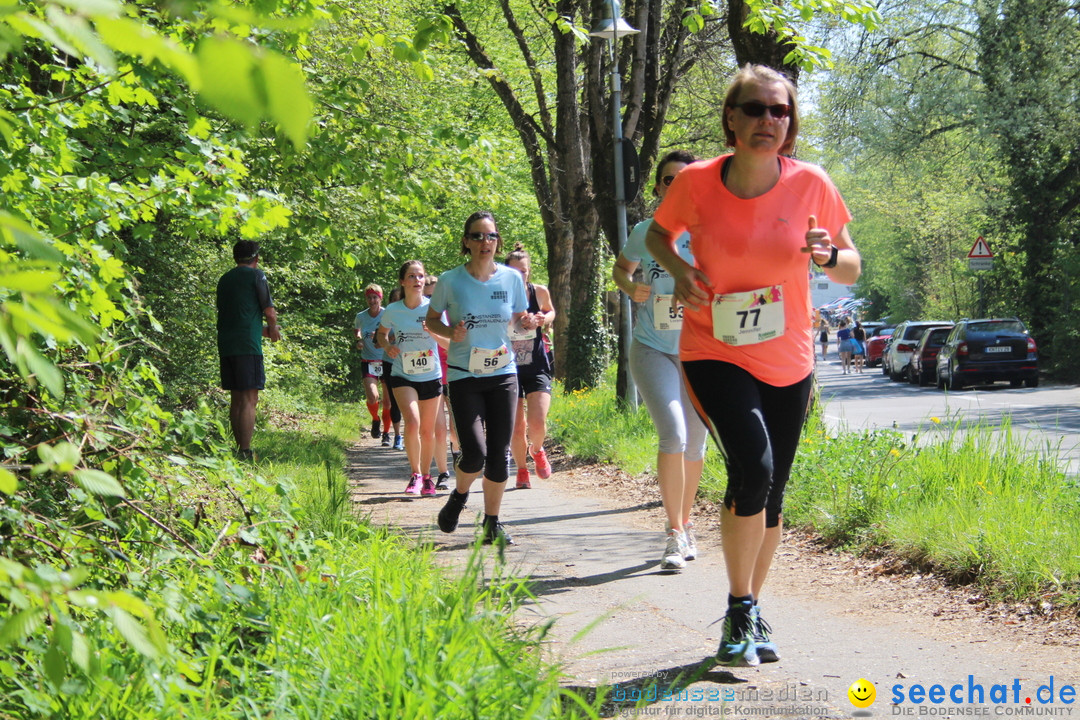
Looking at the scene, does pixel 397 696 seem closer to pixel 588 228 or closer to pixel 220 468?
pixel 220 468

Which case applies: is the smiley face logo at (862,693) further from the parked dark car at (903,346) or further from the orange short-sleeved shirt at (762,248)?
the parked dark car at (903,346)

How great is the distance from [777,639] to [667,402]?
5.83 ft

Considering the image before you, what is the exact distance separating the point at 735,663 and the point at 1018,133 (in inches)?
1023

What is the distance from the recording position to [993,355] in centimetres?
2497

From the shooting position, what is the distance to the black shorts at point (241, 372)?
9891mm

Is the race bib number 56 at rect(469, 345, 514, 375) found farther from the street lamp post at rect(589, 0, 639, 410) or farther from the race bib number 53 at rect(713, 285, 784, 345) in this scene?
the street lamp post at rect(589, 0, 639, 410)

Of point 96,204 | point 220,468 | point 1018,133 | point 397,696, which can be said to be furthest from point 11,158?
point 1018,133

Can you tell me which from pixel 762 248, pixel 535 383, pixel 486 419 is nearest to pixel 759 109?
pixel 762 248

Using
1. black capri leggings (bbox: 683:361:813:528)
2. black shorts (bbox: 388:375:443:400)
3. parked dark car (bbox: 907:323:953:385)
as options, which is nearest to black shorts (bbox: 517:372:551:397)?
black shorts (bbox: 388:375:443:400)

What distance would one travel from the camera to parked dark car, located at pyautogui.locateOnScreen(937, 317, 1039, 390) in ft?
81.7

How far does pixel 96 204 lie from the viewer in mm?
4746

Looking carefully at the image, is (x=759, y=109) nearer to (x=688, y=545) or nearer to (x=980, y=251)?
(x=688, y=545)

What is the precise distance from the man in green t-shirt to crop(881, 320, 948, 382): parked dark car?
25093 millimetres

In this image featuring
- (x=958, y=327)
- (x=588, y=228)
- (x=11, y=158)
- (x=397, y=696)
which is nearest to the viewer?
(x=397, y=696)
